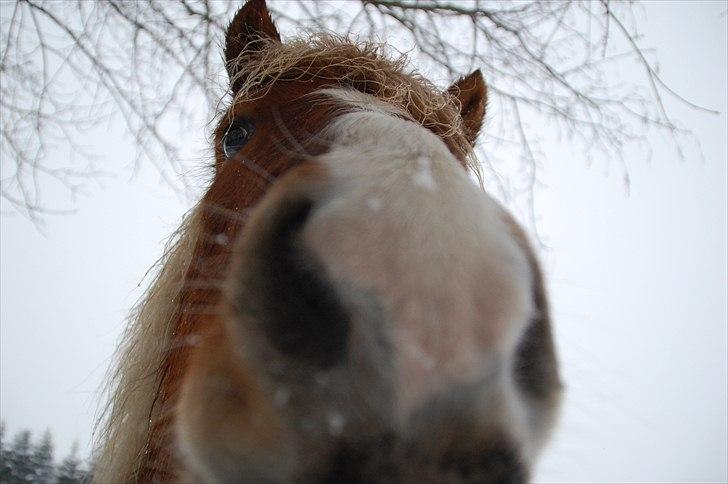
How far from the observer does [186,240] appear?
1877 mm

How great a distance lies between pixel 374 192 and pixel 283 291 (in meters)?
0.26

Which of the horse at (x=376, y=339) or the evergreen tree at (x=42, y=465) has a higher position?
the horse at (x=376, y=339)

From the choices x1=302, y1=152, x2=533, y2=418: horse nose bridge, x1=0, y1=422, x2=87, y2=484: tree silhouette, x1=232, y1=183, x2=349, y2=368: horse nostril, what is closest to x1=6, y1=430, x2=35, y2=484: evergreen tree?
x1=0, y1=422, x2=87, y2=484: tree silhouette

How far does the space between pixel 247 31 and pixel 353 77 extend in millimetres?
715

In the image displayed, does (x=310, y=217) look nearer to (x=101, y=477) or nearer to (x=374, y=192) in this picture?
(x=374, y=192)

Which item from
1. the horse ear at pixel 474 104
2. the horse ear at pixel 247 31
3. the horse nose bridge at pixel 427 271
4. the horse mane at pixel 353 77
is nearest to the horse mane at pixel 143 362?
the horse mane at pixel 353 77

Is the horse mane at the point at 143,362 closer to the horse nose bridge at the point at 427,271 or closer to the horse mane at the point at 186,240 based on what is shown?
the horse mane at the point at 186,240

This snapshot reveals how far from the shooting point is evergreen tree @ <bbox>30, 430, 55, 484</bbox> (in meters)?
3.62

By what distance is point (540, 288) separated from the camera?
1024mm

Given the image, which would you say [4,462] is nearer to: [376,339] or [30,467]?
[30,467]

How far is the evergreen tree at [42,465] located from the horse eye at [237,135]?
331 centimetres

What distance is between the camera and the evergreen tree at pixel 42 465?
11.9 ft

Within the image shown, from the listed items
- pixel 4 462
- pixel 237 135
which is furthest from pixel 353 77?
pixel 4 462

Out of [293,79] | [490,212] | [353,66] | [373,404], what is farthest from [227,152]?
[373,404]
